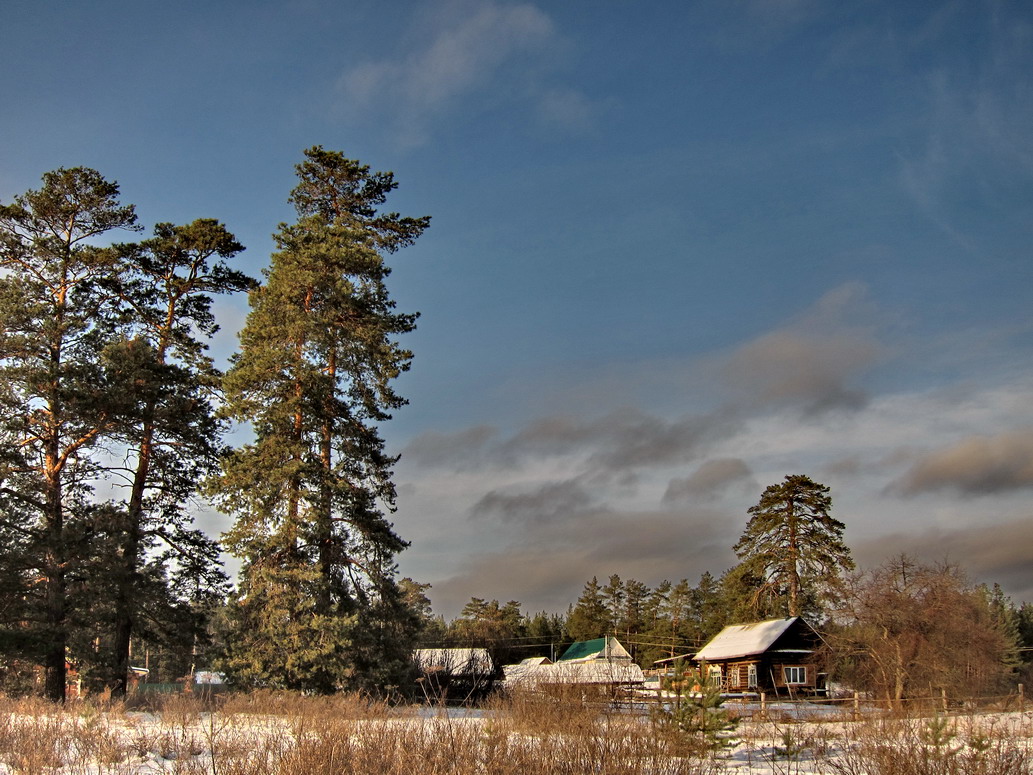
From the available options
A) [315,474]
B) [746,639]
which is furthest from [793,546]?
[315,474]

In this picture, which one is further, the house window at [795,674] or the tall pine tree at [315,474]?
the house window at [795,674]

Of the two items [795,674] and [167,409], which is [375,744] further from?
[795,674]

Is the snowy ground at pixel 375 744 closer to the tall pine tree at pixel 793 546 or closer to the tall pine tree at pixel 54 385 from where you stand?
the tall pine tree at pixel 54 385

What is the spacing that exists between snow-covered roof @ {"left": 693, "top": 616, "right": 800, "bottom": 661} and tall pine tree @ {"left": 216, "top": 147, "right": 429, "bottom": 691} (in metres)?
24.5

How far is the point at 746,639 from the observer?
46125 millimetres

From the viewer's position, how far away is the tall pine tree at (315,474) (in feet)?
80.4

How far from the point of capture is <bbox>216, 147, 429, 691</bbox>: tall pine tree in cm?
2450

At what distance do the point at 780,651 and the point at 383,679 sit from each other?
2644 cm

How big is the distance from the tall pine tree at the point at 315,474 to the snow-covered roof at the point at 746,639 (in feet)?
80.4

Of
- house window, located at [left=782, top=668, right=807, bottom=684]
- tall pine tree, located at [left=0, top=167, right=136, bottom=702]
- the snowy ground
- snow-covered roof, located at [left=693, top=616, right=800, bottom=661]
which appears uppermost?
tall pine tree, located at [left=0, top=167, right=136, bottom=702]

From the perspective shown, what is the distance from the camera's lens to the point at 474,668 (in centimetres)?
3005

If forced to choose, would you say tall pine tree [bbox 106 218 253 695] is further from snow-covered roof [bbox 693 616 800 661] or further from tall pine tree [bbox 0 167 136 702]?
snow-covered roof [bbox 693 616 800 661]

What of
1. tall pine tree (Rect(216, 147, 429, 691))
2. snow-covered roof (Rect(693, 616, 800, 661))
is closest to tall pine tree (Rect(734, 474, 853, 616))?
snow-covered roof (Rect(693, 616, 800, 661))

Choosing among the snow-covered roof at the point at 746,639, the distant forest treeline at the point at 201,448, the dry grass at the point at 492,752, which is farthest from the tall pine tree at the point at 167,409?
the snow-covered roof at the point at 746,639
